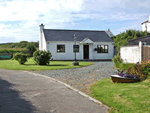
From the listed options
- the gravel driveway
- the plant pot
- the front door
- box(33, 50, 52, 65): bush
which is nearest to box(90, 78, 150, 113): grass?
the plant pot

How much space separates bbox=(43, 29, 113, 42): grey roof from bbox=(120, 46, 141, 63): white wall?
1458 cm

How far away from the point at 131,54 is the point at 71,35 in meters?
17.6

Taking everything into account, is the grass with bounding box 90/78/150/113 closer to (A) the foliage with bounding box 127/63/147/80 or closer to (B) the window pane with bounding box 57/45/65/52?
(A) the foliage with bounding box 127/63/147/80

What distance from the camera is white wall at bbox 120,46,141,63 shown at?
1329 cm

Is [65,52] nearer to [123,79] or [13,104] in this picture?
[123,79]

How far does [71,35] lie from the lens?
101 feet

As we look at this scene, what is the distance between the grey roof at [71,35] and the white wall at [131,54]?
47.8 feet

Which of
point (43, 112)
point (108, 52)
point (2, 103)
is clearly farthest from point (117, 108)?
point (108, 52)

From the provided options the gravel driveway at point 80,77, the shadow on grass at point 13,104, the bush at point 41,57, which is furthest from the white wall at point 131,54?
the shadow on grass at point 13,104

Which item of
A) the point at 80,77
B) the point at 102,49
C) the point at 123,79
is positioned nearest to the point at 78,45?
the point at 102,49

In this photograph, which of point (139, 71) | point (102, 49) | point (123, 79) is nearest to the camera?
point (123, 79)

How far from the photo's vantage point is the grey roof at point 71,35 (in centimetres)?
2942

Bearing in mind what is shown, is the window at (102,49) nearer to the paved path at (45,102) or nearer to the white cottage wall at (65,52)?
the white cottage wall at (65,52)

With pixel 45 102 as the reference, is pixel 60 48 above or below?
above
